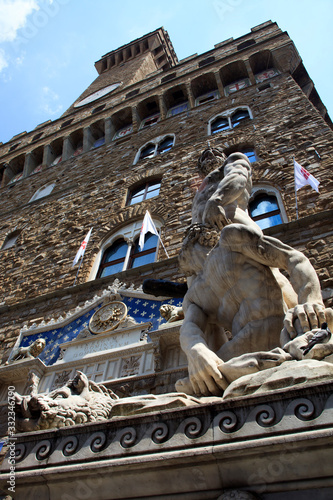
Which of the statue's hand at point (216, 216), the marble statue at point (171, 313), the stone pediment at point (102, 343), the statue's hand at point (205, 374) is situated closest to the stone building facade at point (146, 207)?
the stone pediment at point (102, 343)

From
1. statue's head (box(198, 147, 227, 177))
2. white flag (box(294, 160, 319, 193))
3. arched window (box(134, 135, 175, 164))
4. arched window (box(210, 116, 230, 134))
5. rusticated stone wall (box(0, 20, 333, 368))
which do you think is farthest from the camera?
arched window (box(134, 135, 175, 164))

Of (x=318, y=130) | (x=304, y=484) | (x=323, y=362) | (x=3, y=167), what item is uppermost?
(x=3, y=167)

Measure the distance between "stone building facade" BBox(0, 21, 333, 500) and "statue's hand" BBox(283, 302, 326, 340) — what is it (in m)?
0.63

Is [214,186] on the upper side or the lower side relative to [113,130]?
lower

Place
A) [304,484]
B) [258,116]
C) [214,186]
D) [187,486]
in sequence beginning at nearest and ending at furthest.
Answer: [304,484], [187,486], [214,186], [258,116]

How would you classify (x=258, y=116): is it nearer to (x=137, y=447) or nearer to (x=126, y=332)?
(x=126, y=332)

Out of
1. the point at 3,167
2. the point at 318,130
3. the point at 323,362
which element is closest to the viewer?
the point at 323,362

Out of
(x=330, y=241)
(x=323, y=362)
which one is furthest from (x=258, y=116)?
(x=323, y=362)

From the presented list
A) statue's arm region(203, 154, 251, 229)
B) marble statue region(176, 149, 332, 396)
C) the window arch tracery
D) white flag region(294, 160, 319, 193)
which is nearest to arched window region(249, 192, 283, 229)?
the window arch tracery

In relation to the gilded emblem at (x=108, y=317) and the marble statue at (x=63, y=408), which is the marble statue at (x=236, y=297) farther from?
the gilded emblem at (x=108, y=317)

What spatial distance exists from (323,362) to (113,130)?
48.8ft

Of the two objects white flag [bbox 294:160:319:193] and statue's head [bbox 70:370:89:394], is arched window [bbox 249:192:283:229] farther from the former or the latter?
statue's head [bbox 70:370:89:394]

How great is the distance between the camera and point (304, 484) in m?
1.48

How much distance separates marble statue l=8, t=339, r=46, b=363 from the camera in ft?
19.7
